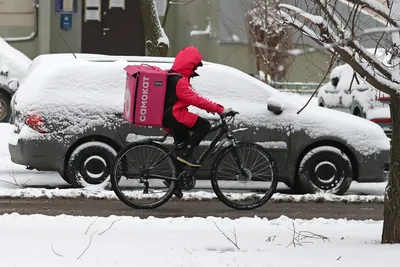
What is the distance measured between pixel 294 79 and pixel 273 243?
2124 cm

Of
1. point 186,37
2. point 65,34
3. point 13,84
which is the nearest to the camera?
point 13,84

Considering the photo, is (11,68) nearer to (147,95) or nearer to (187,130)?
(147,95)

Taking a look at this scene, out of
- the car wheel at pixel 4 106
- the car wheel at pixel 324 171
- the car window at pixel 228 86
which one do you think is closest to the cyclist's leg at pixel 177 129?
the car window at pixel 228 86

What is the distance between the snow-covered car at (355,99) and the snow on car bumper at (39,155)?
405 cm

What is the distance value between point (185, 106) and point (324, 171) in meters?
2.54

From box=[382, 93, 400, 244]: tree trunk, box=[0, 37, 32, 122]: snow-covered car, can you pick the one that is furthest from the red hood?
box=[0, 37, 32, 122]: snow-covered car

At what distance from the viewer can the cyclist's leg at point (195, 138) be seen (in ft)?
32.9

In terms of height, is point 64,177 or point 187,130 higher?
point 187,130

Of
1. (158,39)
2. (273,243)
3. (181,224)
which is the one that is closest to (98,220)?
(181,224)

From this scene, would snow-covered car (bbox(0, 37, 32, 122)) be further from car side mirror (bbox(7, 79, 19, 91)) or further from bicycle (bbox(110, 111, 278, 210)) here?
bicycle (bbox(110, 111, 278, 210))

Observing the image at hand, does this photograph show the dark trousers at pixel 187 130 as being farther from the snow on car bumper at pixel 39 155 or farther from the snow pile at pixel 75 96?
the snow on car bumper at pixel 39 155

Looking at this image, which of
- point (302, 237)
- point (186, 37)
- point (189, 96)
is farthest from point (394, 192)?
point (186, 37)

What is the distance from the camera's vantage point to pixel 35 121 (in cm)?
1126

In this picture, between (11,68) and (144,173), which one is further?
(11,68)
